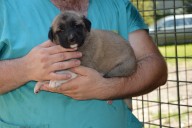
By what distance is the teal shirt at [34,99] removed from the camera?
2586 mm

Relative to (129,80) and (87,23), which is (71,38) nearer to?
(87,23)

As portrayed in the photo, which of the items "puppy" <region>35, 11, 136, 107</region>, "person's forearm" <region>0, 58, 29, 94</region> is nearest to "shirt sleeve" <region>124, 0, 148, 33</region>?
"puppy" <region>35, 11, 136, 107</region>

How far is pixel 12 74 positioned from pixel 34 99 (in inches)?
9.7

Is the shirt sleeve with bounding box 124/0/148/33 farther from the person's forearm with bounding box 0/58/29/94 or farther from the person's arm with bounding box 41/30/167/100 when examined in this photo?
the person's forearm with bounding box 0/58/29/94

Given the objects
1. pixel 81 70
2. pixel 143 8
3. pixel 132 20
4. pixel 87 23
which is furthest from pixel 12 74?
pixel 143 8

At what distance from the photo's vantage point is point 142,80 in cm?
287

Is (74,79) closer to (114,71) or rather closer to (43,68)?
(43,68)

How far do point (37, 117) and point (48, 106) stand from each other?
106 millimetres

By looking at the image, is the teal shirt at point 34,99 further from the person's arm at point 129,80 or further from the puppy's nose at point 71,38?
the puppy's nose at point 71,38

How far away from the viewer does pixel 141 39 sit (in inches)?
122

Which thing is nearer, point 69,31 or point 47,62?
point 47,62

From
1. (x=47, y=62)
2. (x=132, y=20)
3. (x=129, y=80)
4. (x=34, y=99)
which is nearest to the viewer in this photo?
(x=47, y=62)

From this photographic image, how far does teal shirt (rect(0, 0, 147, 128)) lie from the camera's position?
8.48ft

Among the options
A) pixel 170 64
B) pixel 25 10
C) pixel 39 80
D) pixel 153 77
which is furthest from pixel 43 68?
pixel 170 64
